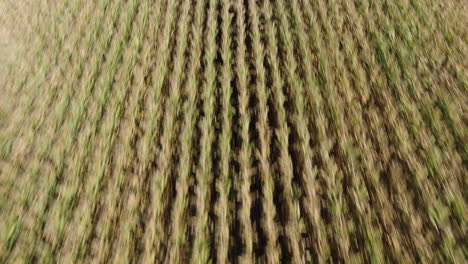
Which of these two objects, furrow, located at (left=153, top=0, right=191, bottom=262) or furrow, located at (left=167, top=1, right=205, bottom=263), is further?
furrow, located at (left=153, top=0, right=191, bottom=262)

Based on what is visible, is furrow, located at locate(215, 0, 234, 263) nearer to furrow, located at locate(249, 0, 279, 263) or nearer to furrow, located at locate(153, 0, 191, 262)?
furrow, located at locate(249, 0, 279, 263)

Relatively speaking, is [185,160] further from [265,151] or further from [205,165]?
[265,151]

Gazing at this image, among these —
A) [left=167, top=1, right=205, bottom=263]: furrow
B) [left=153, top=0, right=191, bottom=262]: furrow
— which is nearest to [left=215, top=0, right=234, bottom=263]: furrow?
[left=167, top=1, right=205, bottom=263]: furrow

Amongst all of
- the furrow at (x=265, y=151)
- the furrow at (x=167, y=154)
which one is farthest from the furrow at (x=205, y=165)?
the furrow at (x=265, y=151)

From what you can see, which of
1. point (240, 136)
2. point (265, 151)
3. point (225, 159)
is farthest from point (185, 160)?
point (265, 151)

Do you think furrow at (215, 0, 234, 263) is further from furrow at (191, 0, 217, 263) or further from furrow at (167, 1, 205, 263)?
furrow at (167, 1, 205, 263)

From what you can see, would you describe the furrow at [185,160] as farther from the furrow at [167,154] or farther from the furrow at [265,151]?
the furrow at [265,151]

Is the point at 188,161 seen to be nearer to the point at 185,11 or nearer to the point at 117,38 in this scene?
the point at 117,38

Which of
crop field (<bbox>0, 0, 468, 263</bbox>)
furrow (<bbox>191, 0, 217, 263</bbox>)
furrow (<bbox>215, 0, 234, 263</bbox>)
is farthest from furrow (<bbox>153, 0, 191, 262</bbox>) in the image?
furrow (<bbox>215, 0, 234, 263</bbox>)
